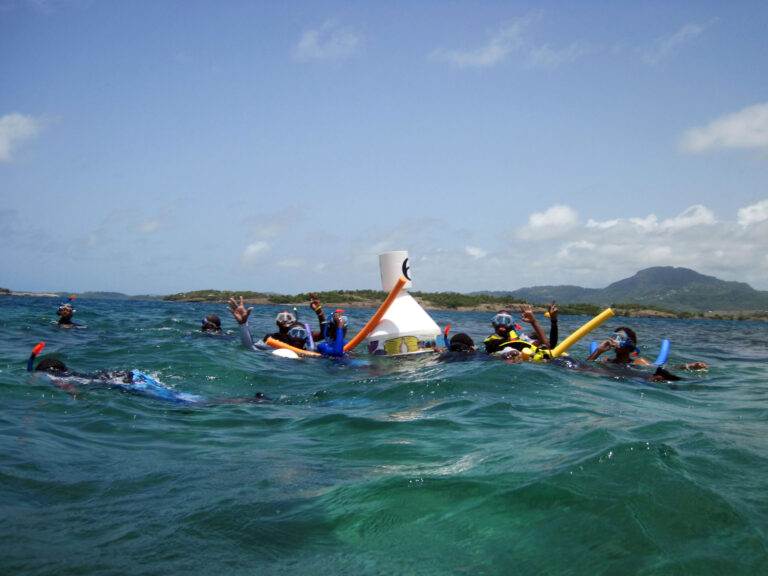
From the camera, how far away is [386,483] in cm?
454

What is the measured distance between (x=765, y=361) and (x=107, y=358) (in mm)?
16865

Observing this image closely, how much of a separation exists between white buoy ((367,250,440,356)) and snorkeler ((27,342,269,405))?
514cm

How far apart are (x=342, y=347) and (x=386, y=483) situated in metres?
8.22

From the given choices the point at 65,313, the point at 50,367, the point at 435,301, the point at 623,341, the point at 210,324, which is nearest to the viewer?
the point at 50,367

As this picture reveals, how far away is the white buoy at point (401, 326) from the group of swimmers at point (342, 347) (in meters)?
0.52

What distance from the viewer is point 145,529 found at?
3.76 meters

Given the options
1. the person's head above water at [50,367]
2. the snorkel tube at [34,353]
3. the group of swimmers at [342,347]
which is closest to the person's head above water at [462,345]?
the group of swimmers at [342,347]

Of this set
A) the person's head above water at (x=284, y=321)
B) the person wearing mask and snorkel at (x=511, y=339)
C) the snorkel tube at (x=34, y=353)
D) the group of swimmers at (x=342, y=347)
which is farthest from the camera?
the person's head above water at (x=284, y=321)

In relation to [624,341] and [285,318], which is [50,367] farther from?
[624,341]

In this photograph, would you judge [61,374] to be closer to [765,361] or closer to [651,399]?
[651,399]

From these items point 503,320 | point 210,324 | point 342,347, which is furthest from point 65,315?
point 503,320

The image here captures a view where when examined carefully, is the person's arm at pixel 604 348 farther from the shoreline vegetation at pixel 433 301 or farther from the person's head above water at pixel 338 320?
the shoreline vegetation at pixel 433 301

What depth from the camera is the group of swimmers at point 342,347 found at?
870 centimetres

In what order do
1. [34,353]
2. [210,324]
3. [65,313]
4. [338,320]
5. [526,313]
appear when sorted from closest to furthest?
1. [34,353]
2. [526,313]
3. [338,320]
4. [210,324]
5. [65,313]
